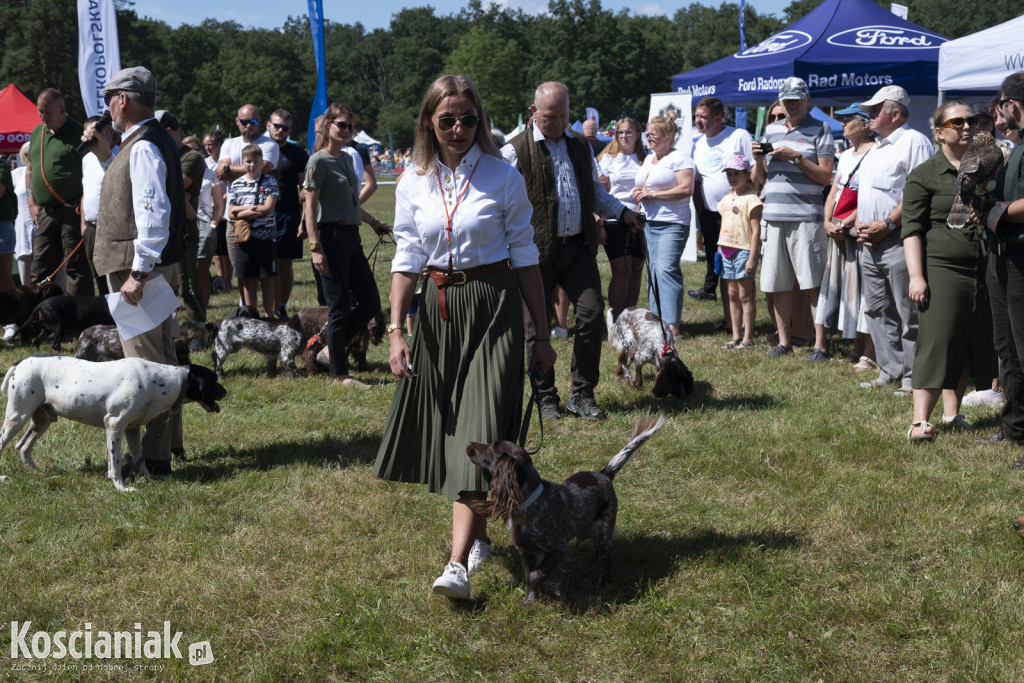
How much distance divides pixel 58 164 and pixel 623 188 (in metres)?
5.77

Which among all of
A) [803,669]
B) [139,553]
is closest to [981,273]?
[803,669]

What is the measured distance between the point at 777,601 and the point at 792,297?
5.54m

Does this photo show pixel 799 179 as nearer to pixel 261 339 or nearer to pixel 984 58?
pixel 984 58

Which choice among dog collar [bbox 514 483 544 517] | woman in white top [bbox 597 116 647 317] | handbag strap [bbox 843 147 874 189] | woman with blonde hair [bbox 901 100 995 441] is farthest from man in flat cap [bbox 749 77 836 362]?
dog collar [bbox 514 483 544 517]

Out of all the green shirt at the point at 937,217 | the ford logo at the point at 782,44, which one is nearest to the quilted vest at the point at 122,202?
the green shirt at the point at 937,217

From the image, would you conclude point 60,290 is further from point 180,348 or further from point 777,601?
point 777,601

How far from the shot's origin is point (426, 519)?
481 centimetres

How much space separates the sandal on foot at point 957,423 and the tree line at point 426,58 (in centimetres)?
5792

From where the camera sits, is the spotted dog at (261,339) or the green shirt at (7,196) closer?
the spotted dog at (261,339)

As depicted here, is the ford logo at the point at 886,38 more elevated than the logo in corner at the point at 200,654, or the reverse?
the ford logo at the point at 886,38

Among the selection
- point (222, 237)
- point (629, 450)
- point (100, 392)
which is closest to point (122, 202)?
point (100, 392)

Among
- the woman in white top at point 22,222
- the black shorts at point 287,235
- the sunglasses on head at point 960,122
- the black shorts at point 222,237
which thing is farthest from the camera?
the black shorts at point 222,237

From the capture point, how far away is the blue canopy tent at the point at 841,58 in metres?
12.0

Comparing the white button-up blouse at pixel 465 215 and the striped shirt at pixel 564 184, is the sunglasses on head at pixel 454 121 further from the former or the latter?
the striped shirt at pixel 564 184
